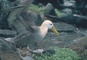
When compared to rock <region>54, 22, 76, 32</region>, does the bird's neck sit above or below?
above

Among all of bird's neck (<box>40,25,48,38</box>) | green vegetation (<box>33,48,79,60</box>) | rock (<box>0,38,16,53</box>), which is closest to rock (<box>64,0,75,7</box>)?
bird's neck (<box>40,25,48,38</box>)

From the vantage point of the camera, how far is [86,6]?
19.3 m

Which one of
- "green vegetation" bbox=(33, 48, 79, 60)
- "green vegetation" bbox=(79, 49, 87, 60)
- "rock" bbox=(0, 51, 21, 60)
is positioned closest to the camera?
"rock" bbox=(0, 51, 21, 60)

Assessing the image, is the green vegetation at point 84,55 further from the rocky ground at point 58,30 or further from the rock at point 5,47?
the rock at point 5,47

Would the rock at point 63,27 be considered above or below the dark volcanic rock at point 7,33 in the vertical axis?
A: below

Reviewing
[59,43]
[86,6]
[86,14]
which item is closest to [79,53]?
[59,43]

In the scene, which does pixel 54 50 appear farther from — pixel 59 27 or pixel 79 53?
pixel 59 27

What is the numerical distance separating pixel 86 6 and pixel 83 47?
1059cm

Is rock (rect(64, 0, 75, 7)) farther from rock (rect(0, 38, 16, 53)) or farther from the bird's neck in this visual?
rock (rect(0, 38, 16, 53))

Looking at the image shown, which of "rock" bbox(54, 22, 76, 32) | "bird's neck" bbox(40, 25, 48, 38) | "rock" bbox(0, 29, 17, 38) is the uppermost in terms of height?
"bird's neck" bbox(40, 25, 48, 38)

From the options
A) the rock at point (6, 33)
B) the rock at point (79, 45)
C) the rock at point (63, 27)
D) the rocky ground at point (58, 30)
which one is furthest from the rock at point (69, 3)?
the rock at point (79, 45)

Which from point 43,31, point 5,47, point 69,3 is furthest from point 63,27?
point 69,3

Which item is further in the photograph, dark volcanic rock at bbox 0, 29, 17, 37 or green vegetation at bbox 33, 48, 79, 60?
dark volcanic rock at bbox 0, 29, 17, 37

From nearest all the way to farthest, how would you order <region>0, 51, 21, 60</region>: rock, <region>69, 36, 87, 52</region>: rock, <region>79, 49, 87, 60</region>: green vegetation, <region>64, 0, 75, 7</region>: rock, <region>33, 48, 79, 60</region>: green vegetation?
1. <region>0, 51, 21, 60</region>: rock
2. <region>33, 48, 79, 60</region>: green vegetation
3. <region>79, 49, 87, 60</region>: green vegetation
4. <region>69, 36, 87, 52</region>: rock
5. <region>64, 0, 75, 7</region>: rock
